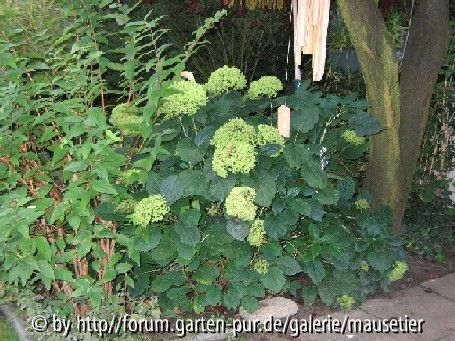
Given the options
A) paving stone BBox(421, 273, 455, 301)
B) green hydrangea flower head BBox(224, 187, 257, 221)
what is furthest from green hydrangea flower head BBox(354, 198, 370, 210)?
green hydrangea flower head BBox(224, 187, 257, 221)

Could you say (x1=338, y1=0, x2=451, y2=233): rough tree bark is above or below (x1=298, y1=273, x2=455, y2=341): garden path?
above

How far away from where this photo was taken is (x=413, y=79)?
15.4 feet

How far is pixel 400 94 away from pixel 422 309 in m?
1.75

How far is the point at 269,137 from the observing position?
3.49 m

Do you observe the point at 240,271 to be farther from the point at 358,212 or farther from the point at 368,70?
the point at 368,70

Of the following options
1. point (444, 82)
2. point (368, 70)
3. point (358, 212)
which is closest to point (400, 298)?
point (358, 212)

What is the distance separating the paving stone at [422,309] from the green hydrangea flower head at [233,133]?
4.89ft

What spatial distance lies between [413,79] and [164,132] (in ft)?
7.76

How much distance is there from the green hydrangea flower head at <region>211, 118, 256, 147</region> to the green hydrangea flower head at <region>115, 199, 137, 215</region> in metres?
0.60

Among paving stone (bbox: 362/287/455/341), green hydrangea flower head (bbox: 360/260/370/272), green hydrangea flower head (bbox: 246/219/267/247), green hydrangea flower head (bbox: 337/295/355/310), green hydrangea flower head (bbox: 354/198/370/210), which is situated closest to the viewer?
green hydrangea flower head (bbox: 246/219/267/247)

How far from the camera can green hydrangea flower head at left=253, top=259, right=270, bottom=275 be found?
3.53 metres

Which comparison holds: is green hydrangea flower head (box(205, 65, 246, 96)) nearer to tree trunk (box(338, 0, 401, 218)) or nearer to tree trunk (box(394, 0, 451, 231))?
tree trunk (box(338, 0, 401, 218))

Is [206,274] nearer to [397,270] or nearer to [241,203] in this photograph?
[241,203]

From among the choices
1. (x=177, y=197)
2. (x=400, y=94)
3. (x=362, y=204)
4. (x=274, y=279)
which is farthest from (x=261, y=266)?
(x=400, y=94)
